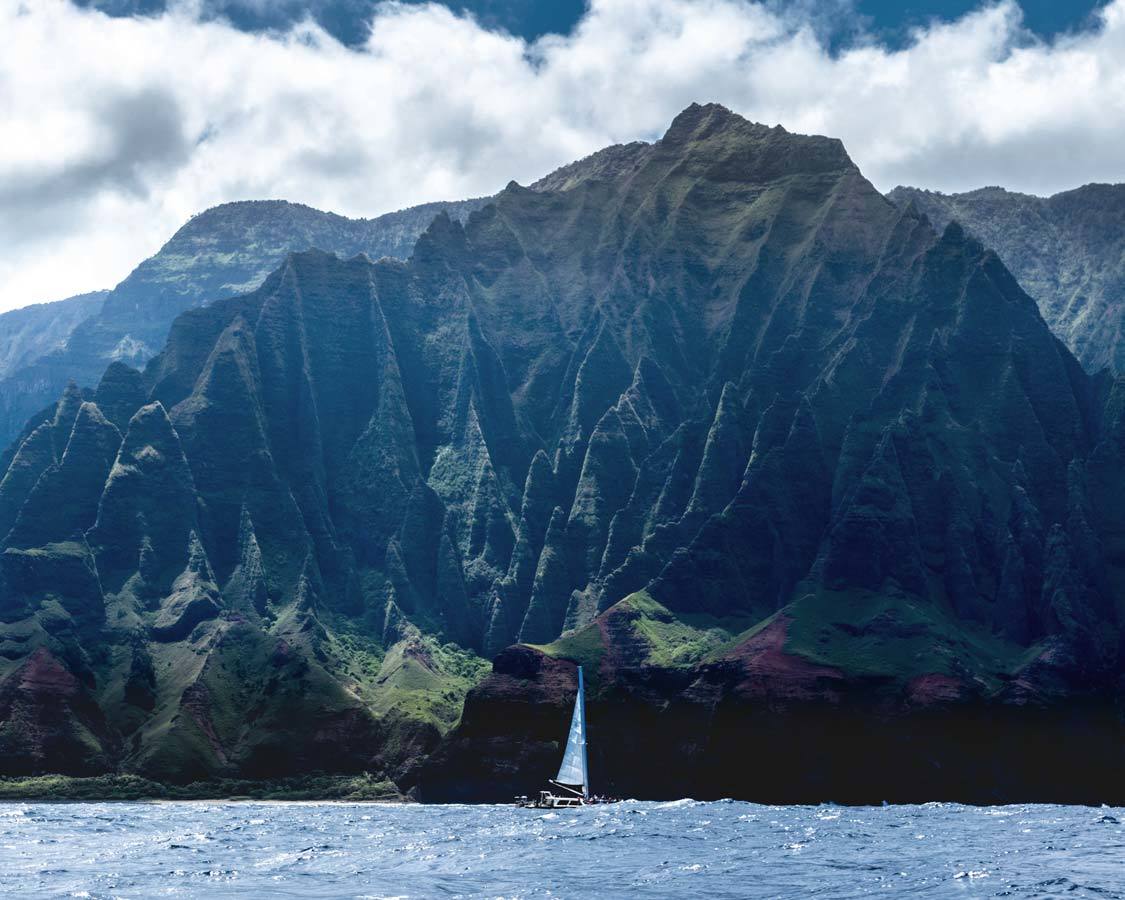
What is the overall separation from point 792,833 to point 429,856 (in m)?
48.1

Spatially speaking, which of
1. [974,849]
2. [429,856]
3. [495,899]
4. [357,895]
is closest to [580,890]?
[495,899]

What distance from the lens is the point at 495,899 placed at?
125562 mm

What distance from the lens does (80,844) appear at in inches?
7293

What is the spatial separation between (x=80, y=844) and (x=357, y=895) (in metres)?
68.2

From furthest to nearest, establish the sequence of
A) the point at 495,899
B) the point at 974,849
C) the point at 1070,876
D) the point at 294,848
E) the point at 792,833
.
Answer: the point at 792,833, the point at 294,848, the point at 974,849, the point at 1070,876, the point at 495,899

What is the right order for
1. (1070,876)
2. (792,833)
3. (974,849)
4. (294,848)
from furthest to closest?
(792,833)
(294,848)
(974,849)
(1070,876)

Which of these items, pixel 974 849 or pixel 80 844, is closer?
pixel 974 849

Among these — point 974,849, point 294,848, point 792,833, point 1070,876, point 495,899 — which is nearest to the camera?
point 495,899

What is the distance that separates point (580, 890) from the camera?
13162cm

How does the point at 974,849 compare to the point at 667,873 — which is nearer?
the point at 667,873

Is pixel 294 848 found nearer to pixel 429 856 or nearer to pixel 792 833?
pixel 429 856

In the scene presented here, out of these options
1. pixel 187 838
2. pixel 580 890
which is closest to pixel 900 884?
pixel 580 890

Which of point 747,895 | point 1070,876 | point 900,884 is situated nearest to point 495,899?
point 747,895

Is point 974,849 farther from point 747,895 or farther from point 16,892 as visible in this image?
point 16,892
